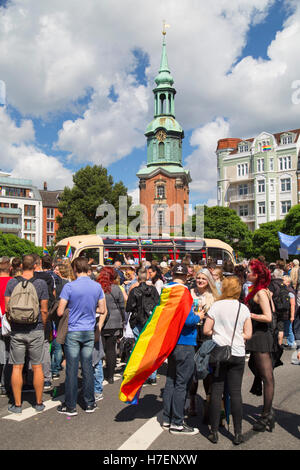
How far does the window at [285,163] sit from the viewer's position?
6756cm

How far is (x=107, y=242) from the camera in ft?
73.3

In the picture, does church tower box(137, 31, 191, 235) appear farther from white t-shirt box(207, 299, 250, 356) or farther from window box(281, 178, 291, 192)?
white t-shirt box(207, 299, 250, 356)

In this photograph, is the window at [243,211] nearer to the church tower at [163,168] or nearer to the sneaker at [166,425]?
the church tower at [163,168]

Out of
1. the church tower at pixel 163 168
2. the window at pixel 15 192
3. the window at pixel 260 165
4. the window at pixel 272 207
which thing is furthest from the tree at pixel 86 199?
the window at pixel 15 192

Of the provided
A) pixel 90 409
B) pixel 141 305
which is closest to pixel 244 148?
pixel 141 305

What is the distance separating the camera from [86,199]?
4309cm

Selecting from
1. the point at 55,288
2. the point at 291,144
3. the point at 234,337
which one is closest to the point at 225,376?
the point at 234,337

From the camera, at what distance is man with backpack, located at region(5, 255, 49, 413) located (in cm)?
593

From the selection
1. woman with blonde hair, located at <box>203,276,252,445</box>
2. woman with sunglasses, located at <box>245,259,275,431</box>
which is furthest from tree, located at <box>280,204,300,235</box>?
woman with blonde hair, located at <box>203,276,252,445</box>

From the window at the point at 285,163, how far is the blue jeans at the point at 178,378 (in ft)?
218

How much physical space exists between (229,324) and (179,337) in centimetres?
70

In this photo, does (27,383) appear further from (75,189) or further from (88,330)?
(75,189)
